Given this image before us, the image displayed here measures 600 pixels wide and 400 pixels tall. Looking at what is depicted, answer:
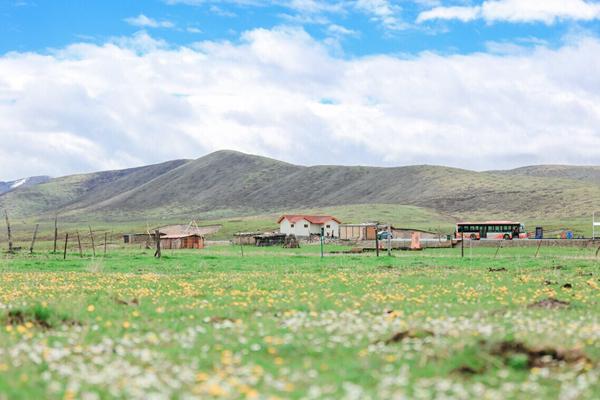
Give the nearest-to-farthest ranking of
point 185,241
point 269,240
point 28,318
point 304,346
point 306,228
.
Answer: point 304,346, point 28,318, point 185,241, point 269,240, point 306,228

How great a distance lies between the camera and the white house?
456 feet

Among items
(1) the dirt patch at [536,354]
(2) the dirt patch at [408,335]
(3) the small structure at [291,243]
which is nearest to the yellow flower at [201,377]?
(2) the dirt patch at [408,335]

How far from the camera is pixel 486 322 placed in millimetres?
16453

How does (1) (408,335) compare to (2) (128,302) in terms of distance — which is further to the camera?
(2) (128,302)

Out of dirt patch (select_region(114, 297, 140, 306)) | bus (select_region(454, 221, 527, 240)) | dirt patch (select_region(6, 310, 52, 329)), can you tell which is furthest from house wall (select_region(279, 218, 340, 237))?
dirt patch (select_region(6, 310, 52, 329))

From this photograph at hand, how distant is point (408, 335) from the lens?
13.9 m

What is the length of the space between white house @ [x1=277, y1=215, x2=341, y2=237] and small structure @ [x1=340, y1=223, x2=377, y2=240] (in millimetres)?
3162

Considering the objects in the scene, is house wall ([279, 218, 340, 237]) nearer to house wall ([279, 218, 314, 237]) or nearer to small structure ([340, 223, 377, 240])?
house wall ([279, 218, 314, 237])

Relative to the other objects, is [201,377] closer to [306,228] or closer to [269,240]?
[269,240]

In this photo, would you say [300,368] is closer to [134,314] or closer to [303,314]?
[303,314]

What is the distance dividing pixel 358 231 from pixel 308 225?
1228 cm

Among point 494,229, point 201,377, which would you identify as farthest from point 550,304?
point 494,229

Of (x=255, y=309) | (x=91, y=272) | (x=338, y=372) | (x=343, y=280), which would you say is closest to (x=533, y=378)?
(x=338, y=372)

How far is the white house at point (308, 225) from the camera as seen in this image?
13888 cm
